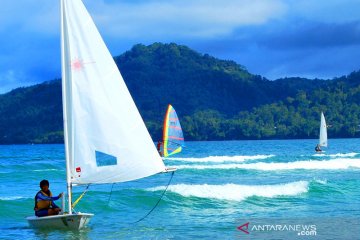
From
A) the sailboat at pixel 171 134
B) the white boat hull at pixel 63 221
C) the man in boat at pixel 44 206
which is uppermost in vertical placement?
the sailboat at pixel 171 134

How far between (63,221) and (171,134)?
102ft

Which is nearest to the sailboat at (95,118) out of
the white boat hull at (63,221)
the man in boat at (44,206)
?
the white boat hull at (63,221)

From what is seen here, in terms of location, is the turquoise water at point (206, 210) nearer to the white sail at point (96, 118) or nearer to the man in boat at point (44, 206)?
the man in boat at point (44, 206)

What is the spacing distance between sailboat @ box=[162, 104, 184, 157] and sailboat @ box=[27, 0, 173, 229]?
3056 centimetres

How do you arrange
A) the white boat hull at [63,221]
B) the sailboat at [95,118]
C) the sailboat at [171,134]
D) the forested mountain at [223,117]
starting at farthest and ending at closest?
1. the forested mountain at [223,117]
2. the sailboat at [171,134]
3. the white boat hull at [63,221]
4. the sailboat at [95,118]

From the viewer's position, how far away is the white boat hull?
600 inches

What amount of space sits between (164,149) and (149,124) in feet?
380

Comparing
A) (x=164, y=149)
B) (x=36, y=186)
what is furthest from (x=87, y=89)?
(x=164, y=149)

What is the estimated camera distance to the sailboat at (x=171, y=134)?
4575cm

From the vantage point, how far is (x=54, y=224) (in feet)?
50.7

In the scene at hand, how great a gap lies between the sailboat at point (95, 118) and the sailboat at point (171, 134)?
30.6m

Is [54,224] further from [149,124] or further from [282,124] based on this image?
[282,124]

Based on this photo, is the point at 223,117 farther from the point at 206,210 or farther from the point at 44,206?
the point at 44,206

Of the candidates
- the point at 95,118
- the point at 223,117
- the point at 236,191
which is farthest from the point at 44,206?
the point at 223,117
